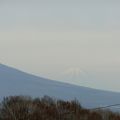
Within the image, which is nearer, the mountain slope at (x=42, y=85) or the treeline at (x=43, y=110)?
the treeline at (x=43, y=110)

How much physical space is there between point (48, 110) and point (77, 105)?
4.07m

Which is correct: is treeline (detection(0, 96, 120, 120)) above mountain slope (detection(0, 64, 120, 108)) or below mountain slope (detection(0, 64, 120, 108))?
below

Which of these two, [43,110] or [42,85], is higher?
[42,85]

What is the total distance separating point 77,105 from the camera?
3519 cm

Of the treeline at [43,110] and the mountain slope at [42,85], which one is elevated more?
the mountain slope at [42,85]

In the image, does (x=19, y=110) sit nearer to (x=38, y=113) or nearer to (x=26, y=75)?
(x=38, y=113)

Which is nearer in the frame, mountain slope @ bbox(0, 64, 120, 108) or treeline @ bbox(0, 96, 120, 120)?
treeline @ bbox(0, 96, 120, 120)

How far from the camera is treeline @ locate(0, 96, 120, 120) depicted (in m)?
28.3

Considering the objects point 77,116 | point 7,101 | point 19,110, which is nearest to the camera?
point 19,110

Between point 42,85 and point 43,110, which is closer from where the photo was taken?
point 43,110

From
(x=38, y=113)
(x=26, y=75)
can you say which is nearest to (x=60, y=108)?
(x=38, y=113)

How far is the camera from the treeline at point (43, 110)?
2833 cm

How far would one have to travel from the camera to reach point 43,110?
30984mm

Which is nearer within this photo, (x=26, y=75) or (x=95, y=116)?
(x=95, y=116)
